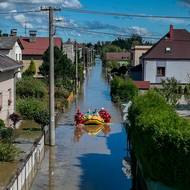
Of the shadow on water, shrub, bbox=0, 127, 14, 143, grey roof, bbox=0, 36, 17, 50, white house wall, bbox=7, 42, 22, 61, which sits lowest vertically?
the shadow on water

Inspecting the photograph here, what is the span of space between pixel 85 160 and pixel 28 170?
4.78 meters

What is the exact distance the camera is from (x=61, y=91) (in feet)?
166

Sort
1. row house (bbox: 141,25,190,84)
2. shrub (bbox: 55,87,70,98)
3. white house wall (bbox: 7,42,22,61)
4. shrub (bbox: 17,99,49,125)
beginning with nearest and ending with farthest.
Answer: shrub (bbox: 17,99,49,125), shrub (bbox: 55,87,70,98), row house (bbox: 141,25,190,84), white house wall (bbox: 7,42,22,61)

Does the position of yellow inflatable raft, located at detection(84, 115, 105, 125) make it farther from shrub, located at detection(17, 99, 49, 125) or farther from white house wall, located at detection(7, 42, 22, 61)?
white house wall, located at detection(7, 42, 22, 61)

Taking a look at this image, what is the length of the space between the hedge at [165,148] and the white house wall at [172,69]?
39783 mm

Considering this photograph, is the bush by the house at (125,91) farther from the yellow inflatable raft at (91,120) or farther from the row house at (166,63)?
the yellow inflatable raft at (91,120)

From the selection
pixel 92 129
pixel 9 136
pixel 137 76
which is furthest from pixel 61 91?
pixel 9 136

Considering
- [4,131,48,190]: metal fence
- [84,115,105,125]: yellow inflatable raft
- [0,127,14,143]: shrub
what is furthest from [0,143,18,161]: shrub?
[84,115,105,125]: yellow inflatable raft

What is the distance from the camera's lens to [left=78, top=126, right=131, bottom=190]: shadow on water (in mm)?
19625

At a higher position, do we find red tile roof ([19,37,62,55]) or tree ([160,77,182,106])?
red tile roof ([19,37,62,55])

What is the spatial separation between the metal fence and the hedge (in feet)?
12.2

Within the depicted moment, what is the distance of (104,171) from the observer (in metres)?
21.9

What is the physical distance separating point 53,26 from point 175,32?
3585 cm

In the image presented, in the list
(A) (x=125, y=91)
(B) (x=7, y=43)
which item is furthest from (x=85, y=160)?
(B) (x=7, y=43)
